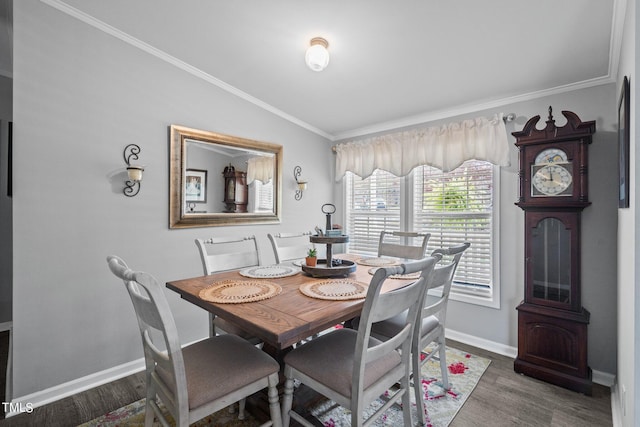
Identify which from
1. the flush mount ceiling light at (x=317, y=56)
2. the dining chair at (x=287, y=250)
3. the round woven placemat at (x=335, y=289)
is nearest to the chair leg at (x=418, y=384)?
the round woven placemat at (x=335, y=289)

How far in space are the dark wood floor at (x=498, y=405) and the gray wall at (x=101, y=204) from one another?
0.63ft

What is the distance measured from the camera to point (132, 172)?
7.55ft

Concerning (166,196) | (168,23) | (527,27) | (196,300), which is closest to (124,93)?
(168,23)

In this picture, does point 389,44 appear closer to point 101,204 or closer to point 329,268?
point 329,268

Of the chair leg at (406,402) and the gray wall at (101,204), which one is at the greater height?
the gray wall at (101,204)

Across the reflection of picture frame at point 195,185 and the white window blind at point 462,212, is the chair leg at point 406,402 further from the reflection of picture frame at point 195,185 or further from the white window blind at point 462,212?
the reflection of picture frame at point 195,185

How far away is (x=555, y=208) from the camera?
7.38 feet

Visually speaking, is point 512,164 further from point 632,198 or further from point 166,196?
point 166,196

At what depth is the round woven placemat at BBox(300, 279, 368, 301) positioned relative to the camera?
1.57m

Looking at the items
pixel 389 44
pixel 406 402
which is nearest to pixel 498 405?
pixel 406 402

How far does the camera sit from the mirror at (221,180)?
2664 mm

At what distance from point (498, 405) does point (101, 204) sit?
10.3 feet

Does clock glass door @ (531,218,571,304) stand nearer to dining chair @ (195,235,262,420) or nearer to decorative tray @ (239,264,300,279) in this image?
decorative tray @ (239,264,300,279)

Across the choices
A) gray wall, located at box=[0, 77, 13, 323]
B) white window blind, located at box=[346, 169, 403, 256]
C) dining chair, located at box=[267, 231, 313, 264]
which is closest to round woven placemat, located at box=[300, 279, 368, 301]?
dining chair, located at box=[267, 231, 313, 264]
